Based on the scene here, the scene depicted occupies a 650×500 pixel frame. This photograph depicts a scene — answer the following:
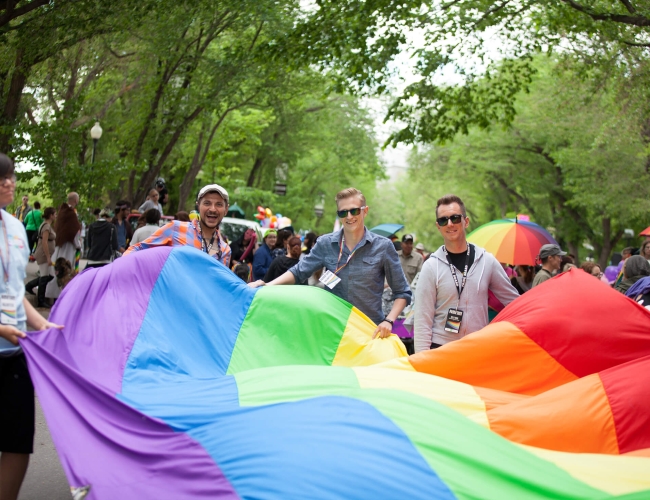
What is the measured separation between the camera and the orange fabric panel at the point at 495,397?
13.7 feet

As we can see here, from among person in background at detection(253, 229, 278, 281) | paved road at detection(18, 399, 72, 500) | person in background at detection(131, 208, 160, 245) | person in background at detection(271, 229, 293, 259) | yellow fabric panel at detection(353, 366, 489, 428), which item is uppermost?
person in background at detection(131, 208, 160, 245)

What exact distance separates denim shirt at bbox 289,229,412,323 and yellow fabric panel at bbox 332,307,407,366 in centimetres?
28

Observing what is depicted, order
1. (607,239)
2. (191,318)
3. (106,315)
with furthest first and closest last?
(607,239)
(191,318)
(106,315)

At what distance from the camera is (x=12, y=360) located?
4.17m

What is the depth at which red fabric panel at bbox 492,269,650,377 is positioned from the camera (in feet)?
15.2

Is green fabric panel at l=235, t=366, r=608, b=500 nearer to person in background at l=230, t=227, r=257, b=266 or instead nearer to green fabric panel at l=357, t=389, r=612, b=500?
green fabric panel at l=357, t=389, r=612, b=500

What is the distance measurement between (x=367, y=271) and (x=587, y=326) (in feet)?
5.99

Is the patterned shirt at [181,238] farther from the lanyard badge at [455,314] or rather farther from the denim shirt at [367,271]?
the lanyard badge at [455,314]

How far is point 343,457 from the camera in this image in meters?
3.28

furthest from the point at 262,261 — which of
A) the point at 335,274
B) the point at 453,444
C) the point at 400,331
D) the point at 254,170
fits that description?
the point at 254,170

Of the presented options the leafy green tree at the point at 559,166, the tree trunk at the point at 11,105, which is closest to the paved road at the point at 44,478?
the tree trunk at the point at 11,105

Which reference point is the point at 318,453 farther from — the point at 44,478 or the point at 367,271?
the point at 44,478

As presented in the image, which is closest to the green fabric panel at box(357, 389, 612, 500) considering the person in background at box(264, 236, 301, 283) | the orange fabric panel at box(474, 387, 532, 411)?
the orange fabric panel at box(474, 387, 532, 411)

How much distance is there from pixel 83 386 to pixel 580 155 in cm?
2850
